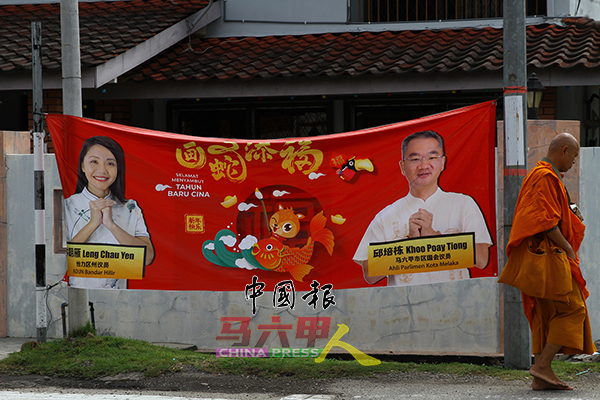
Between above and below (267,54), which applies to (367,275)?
below

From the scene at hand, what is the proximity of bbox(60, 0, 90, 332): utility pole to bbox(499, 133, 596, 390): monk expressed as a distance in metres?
3.83

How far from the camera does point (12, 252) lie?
7551 mm

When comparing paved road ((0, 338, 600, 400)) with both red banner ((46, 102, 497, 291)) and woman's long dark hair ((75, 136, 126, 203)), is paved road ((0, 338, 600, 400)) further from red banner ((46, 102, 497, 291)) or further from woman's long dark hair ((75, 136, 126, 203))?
woman's long dark hair ((75, 136, 126, 203))

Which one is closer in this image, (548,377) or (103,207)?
(548,377)

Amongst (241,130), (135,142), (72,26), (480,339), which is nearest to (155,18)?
(241,130)


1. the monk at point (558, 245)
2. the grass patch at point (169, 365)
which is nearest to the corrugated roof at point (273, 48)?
the grass patch at point (169, 365)

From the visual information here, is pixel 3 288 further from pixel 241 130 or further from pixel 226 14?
pixel 226 14

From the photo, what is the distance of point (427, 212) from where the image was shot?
5.98 metres

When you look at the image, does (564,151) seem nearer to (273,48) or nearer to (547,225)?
(547,225)

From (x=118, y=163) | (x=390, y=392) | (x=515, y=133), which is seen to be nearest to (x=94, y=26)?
(x=118, y=163)

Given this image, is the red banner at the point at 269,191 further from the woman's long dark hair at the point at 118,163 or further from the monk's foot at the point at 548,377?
the monk's foot at the point at 548,377

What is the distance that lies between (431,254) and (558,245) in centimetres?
111

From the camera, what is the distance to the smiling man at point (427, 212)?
5934 millimetres

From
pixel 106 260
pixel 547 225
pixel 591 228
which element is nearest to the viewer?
pixel 547 225
